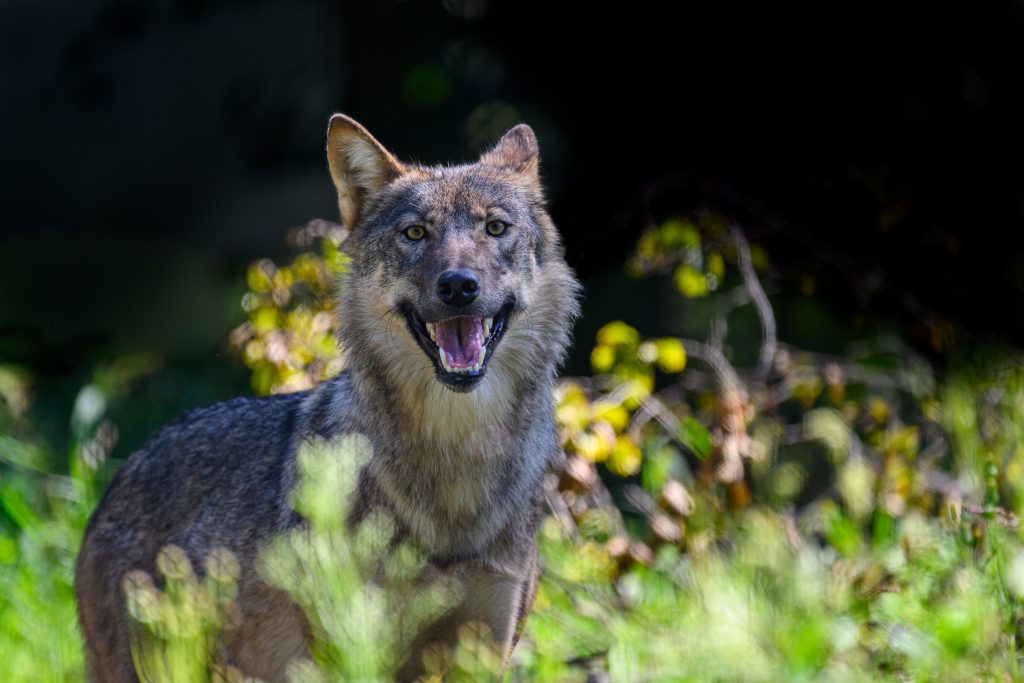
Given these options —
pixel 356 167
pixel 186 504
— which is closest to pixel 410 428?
pixel 186 504

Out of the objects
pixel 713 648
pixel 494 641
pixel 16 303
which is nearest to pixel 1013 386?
pixel 713 648

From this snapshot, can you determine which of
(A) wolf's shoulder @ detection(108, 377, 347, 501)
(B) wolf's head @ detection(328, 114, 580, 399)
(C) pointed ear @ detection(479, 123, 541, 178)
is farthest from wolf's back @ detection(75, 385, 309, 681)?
(C) pointed ear @ detection(479, 123, 541, 178)

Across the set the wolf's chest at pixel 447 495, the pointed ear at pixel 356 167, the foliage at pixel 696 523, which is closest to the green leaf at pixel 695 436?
the foliage at pixel 696 523

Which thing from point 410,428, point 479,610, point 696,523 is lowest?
point 696,523

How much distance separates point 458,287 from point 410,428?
526mm

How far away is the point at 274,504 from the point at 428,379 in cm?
67

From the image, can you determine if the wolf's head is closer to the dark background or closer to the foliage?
the foliage

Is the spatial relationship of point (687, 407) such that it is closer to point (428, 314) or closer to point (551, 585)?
point (551, 585)

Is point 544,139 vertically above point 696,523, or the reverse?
point 544,139

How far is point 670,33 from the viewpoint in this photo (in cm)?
725

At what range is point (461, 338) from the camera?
4.12m

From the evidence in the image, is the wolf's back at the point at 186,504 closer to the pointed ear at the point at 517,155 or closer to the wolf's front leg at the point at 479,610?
the wolf's front leg at the point at 479,610

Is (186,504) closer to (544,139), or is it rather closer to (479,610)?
(479,610)

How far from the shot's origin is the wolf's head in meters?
4.07
